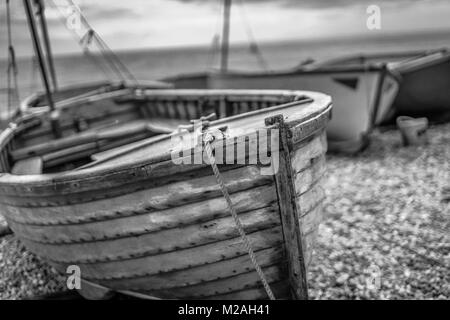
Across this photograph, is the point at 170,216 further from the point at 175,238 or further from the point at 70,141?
the point at 70,141

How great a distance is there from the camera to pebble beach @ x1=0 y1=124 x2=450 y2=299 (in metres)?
5.77

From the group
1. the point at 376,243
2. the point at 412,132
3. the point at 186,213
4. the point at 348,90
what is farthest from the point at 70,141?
the point at 412,132

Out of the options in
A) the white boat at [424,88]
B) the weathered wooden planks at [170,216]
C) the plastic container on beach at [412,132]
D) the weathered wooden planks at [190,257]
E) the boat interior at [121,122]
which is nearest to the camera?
the weathered wooden planks at [170,216]

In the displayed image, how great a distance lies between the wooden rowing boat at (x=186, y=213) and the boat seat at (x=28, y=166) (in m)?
0.76

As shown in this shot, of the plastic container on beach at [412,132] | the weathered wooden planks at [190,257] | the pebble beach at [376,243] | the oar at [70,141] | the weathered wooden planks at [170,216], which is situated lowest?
the pebble beach at [376,243]

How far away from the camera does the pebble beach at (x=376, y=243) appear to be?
5.77 meters

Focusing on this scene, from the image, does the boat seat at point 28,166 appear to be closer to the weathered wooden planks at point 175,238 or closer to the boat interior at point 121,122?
the boat interior at point 121,122

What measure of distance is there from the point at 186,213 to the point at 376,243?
407 cm

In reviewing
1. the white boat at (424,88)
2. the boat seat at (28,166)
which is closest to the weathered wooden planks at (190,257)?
the boat seat at (28,166)

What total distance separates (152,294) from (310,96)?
350 cm

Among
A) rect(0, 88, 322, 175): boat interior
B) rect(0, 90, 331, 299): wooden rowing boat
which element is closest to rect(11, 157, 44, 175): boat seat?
rect(0, 88, 322, 175): boat interior

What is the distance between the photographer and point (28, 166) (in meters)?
6.38
